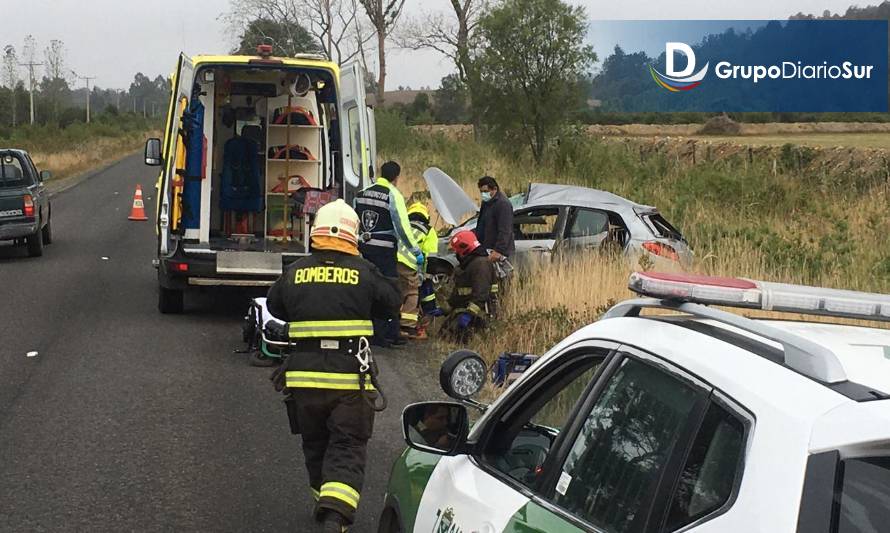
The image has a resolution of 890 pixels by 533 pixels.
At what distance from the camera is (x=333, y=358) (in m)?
5.74

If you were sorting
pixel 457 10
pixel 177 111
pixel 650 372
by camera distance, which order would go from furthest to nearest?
pixel 457 10
pixel 177 111
pixel 650 372

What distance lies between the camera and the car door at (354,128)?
12664mm

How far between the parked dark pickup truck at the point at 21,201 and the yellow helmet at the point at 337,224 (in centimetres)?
1321

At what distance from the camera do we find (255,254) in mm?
12453

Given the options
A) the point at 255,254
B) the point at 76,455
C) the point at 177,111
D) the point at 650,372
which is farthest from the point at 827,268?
the point at 650,372

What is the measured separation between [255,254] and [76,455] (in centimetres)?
492

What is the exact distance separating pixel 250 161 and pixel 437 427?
34.3ft

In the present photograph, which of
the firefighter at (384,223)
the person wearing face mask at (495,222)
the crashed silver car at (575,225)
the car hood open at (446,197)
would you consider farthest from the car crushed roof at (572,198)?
the firefighter at (384,223)

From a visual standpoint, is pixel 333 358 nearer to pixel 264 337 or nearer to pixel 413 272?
pixel 264 337

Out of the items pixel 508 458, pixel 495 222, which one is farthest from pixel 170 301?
pixel 508 458

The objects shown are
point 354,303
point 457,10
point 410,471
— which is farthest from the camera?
point 457,10

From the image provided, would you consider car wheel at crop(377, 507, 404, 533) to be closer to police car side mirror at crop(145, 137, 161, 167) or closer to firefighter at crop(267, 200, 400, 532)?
firefighter at crop(267, 200, 400, 532)

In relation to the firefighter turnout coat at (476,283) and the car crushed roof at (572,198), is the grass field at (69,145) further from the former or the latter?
the firefighter turnout coat at (476,283)

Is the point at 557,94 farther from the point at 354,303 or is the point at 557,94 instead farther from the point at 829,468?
the point at 829,468
